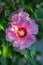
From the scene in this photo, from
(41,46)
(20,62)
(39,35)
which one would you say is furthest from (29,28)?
(41,46)

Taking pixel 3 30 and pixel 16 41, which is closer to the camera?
pixel 16 41

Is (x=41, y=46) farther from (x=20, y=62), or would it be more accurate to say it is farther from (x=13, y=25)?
(x=13, y=25)

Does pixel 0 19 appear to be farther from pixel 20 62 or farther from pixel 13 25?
pixel 20 62

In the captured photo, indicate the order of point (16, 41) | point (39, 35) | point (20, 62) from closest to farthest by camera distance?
1. point (16, 41)
2. point (39, 35)
3. point (20, 62)

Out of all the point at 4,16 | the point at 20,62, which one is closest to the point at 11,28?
the point at 4,16

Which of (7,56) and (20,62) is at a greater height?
(7,56)

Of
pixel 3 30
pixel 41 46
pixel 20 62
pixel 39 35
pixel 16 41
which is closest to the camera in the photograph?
pixel 16 41

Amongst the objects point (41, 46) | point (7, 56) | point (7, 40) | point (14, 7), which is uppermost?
point (14, 7)
